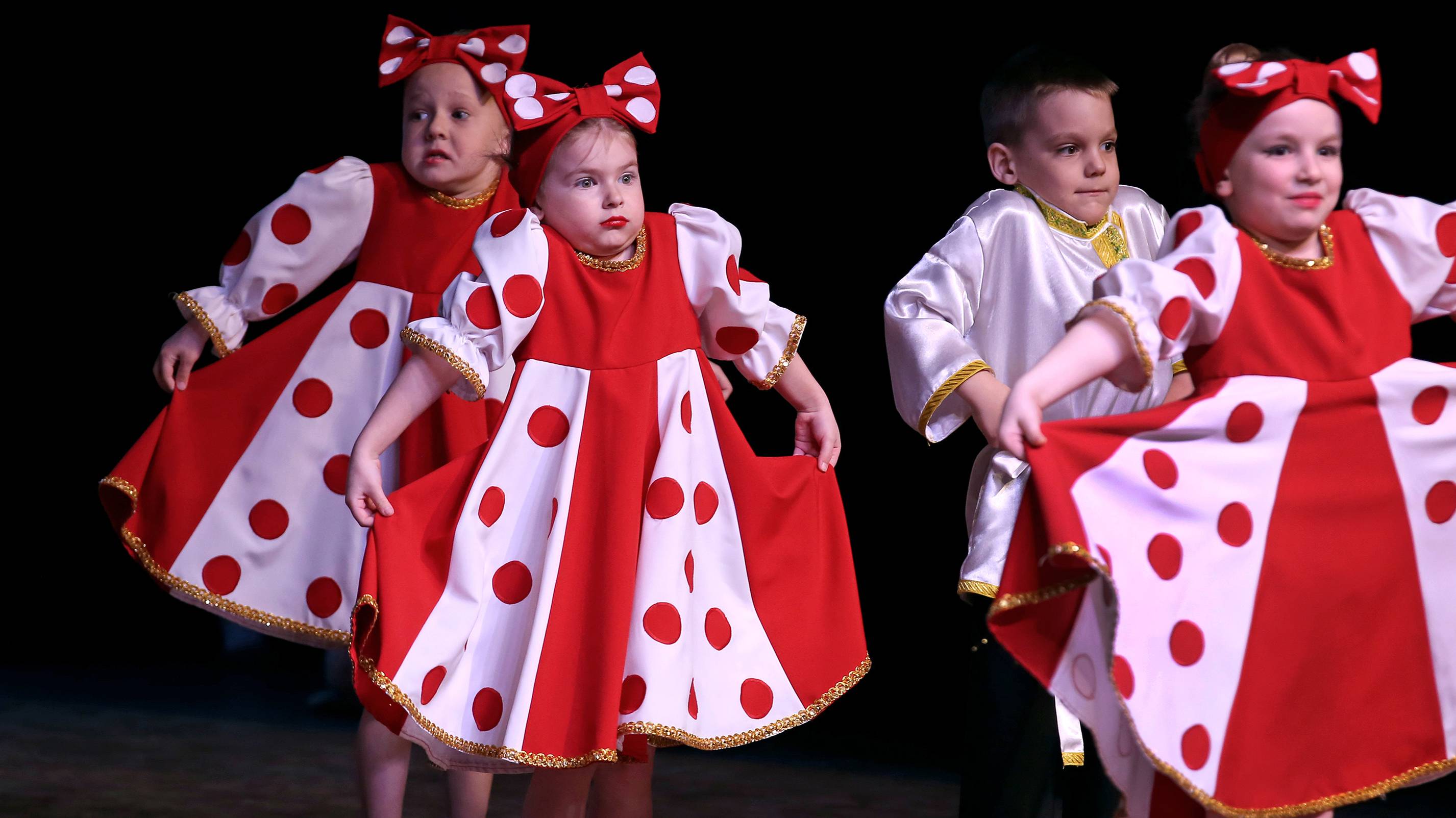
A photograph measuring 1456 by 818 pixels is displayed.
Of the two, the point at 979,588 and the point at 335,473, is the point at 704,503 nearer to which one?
the point at 979,588

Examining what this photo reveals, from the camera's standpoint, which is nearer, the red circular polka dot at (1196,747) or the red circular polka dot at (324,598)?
the red circular polka dot at (1196,747)

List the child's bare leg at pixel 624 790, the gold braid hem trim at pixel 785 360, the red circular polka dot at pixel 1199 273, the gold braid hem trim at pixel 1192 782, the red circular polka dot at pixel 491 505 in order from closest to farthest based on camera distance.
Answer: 1. the gold braid hem trim at pixel 1192 782
2. the red circular polka dot at pixel 1199 273
3. the red circular polka dot at pixel 491 505
4. the child's bare leg at pixel 624 790
5. the gold braid hem trim at pixel 785 360

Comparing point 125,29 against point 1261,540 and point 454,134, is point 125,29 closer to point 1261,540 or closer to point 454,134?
point 454,134

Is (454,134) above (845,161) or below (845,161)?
above

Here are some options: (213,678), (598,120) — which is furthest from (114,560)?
(598,120)

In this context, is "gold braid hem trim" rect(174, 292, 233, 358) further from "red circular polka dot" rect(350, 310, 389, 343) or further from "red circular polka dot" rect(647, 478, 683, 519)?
"red circular polka dot" rect(647, 478, 683, 519)

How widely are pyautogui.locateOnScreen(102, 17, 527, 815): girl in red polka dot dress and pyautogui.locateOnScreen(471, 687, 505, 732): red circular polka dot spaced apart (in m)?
0.49

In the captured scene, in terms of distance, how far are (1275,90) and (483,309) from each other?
0.99 meters

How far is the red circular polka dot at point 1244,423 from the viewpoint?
1.68 meters

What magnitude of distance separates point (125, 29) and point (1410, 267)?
389 cm

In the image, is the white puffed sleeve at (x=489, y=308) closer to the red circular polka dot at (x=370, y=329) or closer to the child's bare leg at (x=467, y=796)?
the red circular polka dot at (x=370, y=329)

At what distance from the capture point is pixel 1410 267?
69.8 inches

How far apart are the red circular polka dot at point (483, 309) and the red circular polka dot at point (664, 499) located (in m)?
0.29

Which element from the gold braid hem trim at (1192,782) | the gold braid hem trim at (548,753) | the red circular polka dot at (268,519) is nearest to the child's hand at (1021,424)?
the gold braid hem trim at (1192,782)
